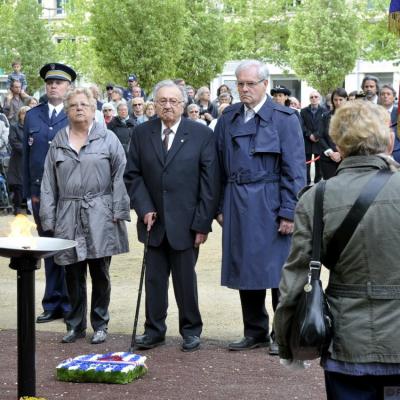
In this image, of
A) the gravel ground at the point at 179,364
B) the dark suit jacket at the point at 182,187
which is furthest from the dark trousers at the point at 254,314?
the dark suit jacket at the point at 182,187

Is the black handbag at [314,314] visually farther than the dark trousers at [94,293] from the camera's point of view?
No

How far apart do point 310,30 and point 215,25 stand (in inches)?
185

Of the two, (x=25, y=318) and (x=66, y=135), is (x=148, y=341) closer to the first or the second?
(x=66, y=135)

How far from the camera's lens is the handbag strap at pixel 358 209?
13.4ft

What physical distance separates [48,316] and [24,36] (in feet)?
142

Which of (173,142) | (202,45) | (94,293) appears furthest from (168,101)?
(202,45)

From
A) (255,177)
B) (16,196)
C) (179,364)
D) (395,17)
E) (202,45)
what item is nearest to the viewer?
(179,364)

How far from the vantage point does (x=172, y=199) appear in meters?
7.68

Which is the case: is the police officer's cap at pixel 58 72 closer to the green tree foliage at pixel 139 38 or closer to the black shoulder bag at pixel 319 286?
the black shoulder bag at pixel 319 286

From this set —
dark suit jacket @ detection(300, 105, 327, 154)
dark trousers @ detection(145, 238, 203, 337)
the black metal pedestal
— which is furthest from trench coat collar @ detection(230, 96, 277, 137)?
dark suit jacket @ detection(300, 105, 327, 154)

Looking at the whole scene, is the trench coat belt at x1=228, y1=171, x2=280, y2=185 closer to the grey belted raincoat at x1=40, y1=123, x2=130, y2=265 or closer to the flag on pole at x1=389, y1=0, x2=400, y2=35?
the grey belted raincoat at x1=40, y1=123, x2=130, y2=265

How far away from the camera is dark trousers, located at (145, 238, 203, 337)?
25.5 ft

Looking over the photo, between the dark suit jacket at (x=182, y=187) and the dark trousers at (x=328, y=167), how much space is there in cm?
984

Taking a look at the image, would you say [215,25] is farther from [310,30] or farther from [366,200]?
[366,200]
